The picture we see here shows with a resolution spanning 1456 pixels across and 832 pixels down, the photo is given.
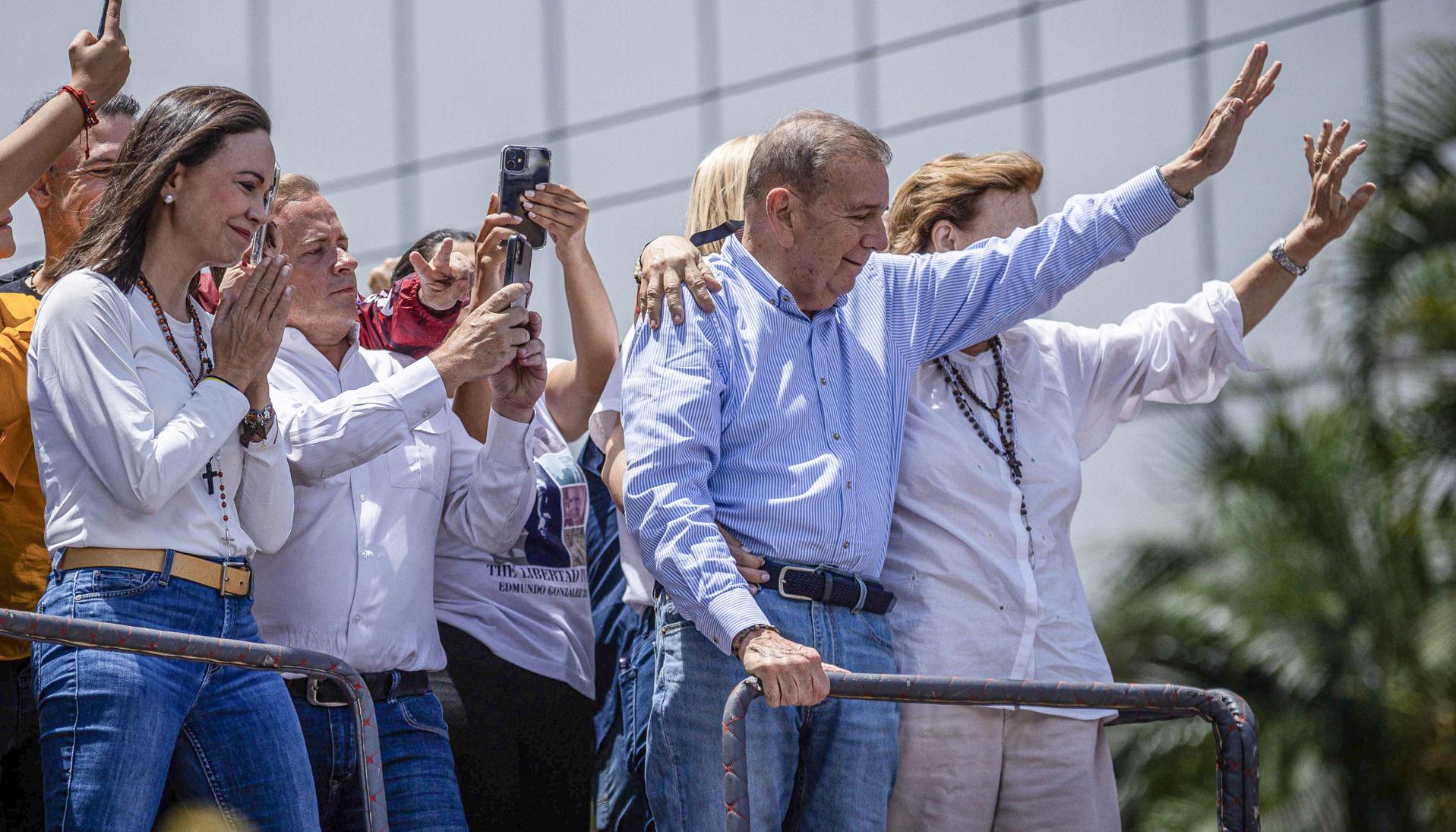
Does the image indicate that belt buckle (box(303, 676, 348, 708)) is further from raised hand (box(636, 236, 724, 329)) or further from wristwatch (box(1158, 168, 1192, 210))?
wristwatch (box(1158, 168, 1192, 210))

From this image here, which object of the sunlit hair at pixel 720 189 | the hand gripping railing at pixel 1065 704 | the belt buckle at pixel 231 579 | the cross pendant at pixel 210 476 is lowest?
the hand gripping railing at pixel 1065 704

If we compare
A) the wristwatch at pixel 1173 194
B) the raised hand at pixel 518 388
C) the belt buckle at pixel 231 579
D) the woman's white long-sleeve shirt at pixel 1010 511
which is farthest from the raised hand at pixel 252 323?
the wristwatch at pixel 1173 194

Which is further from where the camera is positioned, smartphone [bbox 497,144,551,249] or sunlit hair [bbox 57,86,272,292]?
smartphone [bbox 497,144,551,249]

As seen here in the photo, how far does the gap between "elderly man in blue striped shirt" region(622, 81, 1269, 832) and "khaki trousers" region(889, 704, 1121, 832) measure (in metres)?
0.16

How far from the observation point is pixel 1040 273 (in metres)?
3.99

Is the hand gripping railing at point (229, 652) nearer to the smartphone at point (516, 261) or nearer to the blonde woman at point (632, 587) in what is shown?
the blonde woman at point (632, 587)

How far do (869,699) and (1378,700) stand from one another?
8.15 metres

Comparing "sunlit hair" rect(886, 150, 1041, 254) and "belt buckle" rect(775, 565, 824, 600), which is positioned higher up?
"sunlit hair" rect(886, 150, 1041, 254)

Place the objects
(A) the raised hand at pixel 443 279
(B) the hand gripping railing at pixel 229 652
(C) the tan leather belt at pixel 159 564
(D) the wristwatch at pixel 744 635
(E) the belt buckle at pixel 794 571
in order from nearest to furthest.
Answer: (B) the hand gripping railing at pixel 229 652 → (C) the tan leather belt at pixel 159 564 → (D) the wristwatch at pixel 744 635 → (E) the belt buckle at pixel 794 571 → (A) the raised hand at pixel 443 279

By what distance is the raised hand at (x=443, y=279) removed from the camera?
4.62 m

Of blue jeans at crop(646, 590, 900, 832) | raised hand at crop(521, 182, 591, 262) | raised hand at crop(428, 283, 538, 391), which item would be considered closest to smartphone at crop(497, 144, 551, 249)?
raised hand at crop(521, 182, 591, 262)

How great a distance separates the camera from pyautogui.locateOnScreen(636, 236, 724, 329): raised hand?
380cm

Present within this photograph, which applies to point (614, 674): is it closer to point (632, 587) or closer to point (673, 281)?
point (632, 587)

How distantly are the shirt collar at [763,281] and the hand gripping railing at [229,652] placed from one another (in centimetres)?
116
